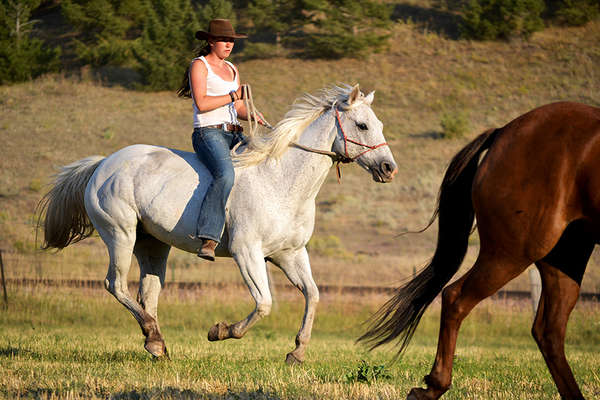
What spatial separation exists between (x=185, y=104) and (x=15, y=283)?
3369cm

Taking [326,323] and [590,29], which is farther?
[590,29]

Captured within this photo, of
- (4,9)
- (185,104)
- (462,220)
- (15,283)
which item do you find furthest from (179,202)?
(4,9)

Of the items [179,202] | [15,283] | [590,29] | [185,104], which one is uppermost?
[179,202]

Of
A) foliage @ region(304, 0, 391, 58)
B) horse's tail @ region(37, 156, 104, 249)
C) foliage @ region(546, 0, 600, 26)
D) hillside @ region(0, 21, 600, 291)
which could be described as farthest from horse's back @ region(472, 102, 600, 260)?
foliage @ region(546, 0, 600, 26)

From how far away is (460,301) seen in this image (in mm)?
4434

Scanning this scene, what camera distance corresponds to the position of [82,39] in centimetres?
5506

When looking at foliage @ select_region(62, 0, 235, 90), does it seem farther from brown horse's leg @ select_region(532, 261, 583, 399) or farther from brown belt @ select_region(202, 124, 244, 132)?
brown horse's leg @ select_region(532, 261, 583, 399)

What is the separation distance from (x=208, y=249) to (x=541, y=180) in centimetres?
320

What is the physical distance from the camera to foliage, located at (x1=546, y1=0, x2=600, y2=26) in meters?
58.8

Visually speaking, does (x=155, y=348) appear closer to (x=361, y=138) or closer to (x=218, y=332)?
(x=218, y=332)

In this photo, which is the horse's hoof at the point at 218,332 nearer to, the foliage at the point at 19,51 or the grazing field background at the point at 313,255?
the grazing field background at the point at 313,255

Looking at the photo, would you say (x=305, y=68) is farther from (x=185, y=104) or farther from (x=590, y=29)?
(x=590, y=29)

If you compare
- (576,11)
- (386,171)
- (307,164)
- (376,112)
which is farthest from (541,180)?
(576,11)

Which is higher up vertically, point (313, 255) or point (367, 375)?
point (367, 375)
